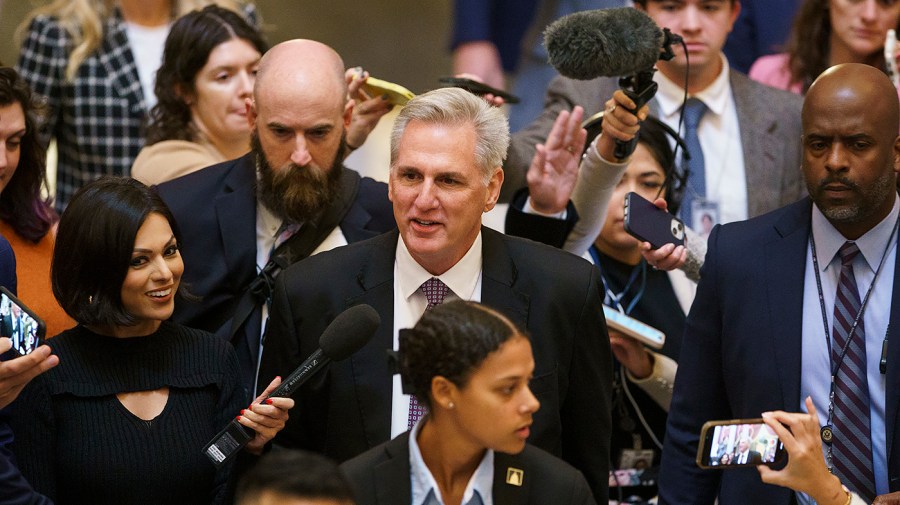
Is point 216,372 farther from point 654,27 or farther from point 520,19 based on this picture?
point 520,19

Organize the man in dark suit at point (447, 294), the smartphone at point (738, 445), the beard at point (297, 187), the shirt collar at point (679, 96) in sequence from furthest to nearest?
the shirt collar at point (679, 96), the beard at point (297, 187), the man in dark suit at point (447, 294), the smartphone at point (738, 445)

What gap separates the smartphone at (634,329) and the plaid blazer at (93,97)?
2154 mm

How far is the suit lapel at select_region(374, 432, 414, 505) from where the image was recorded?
2920mm

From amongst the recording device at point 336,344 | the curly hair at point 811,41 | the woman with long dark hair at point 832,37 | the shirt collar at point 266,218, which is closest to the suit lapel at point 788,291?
the recording device at point 336,344

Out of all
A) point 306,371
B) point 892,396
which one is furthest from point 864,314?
point 306,371

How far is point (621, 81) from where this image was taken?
406cm

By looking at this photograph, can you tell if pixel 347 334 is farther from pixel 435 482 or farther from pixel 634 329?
pixel 634 329

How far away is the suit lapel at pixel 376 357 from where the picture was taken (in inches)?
135

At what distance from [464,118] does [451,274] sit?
395mm

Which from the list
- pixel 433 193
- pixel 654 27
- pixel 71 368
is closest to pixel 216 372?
pixel 71 368

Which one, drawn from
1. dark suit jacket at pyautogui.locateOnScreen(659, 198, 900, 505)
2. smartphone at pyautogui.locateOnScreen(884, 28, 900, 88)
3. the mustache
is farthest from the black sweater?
smartphone at pyautogui.locateOnScreen(884, 28, 900, 88)

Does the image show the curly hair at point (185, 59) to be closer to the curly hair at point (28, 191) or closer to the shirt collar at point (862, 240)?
the curly hair at point (28, 191)

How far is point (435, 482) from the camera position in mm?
2930

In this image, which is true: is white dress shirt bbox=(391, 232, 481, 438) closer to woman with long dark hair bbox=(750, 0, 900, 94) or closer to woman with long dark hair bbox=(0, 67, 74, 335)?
woman with long dark hair bbox=(0, 67, 74, 335)
